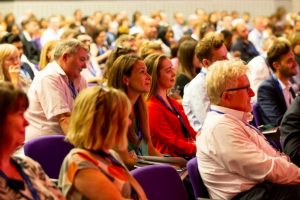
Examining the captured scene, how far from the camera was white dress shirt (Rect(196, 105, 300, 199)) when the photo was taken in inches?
140

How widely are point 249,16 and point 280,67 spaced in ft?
50.8

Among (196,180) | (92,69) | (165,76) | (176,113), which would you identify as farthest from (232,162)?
(92,69)

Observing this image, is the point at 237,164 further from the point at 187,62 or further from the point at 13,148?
the point at 187,62

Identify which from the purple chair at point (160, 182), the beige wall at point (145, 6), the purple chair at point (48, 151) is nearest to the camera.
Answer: the purple chair at point (160, 182)

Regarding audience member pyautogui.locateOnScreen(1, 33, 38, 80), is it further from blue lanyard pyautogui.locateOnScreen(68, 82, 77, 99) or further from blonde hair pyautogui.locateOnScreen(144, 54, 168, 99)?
blonde hair pyautogui.locateOnScreen(144, 54, 168, 99)

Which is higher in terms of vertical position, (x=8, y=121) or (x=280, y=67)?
(x=8, y=121)

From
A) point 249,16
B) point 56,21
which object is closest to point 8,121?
point 56,21

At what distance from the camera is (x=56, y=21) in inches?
607

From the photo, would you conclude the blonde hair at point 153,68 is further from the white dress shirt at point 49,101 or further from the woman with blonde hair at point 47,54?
the woman with blonde hair at point 47,54

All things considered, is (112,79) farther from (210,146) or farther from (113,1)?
(113,1)

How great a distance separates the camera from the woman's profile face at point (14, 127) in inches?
100

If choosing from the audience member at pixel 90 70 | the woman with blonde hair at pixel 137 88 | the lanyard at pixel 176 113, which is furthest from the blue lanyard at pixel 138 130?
the audience member at pixel 90 70

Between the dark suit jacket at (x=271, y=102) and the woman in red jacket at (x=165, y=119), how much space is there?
3.51 feet

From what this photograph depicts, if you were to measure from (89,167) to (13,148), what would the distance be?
1.14 ft
